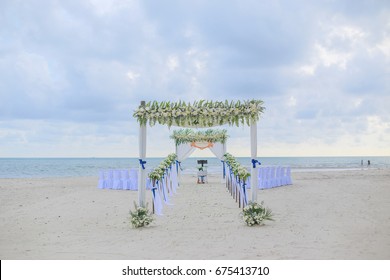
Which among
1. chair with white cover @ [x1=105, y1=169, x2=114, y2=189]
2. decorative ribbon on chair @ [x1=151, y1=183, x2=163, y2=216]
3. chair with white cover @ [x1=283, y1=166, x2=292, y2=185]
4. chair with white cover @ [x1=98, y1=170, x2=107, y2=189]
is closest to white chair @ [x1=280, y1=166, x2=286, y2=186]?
chair with white cover @ [x1=283, y1=166, x2=292, y2=185]

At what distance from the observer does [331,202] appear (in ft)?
40.7

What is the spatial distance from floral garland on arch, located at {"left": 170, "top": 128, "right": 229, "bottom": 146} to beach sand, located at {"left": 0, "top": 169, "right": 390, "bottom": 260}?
723 centimetres

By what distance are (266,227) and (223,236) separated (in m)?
1.36

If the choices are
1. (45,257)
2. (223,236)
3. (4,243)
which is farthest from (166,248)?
(4,243)

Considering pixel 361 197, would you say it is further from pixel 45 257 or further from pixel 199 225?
pixel 45 257

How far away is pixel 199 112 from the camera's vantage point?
28.6 ft

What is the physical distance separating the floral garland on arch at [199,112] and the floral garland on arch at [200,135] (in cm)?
1144

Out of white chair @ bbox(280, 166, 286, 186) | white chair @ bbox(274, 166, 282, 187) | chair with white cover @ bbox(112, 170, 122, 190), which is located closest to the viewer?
chair with white cover @ bbox(112, 170, 122, 190)

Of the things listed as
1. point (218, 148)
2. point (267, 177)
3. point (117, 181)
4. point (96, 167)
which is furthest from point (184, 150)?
point (96, 167)

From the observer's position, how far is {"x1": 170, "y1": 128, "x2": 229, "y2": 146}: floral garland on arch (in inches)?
802

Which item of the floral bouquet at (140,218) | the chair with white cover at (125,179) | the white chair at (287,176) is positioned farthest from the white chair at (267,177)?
the floral bouquet at (140,218)

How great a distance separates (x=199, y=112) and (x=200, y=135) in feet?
38.5

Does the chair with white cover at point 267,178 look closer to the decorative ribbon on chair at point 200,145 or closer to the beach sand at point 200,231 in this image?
the beach sand at point 200,231

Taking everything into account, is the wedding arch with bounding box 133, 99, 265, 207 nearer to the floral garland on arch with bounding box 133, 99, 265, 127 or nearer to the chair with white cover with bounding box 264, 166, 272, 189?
the floral garland on arch with bounding box 133, 99, 265, 127
